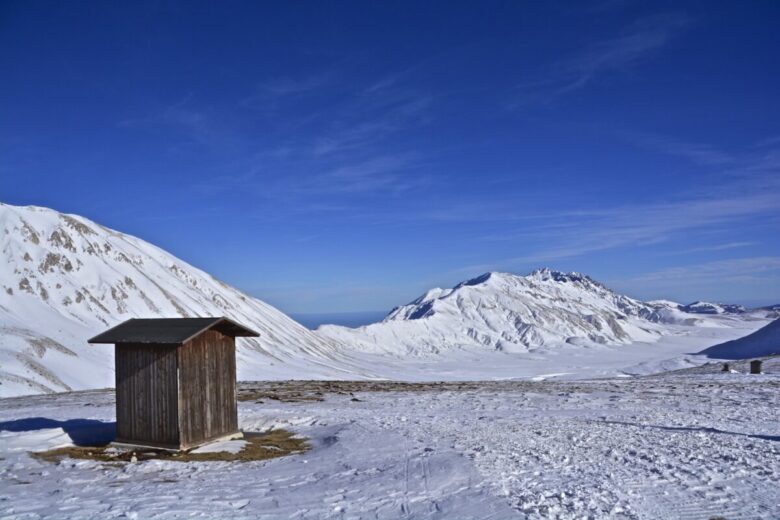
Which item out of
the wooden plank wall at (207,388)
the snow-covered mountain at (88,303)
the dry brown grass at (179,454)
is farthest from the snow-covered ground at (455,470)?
the snow-covered mountain at (88,303)

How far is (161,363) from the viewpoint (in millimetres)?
16938

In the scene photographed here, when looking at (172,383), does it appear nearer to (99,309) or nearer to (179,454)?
(179,454)

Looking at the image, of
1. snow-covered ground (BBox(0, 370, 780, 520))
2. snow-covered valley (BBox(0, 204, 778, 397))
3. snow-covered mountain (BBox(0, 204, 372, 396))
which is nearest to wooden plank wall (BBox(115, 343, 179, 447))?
snow-covered ground (BBox(0, 370, 780, 520))

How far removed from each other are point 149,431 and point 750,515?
47.5 ft

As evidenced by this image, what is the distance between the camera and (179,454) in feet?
53.1

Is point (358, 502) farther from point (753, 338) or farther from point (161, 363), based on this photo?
point (753, 338)

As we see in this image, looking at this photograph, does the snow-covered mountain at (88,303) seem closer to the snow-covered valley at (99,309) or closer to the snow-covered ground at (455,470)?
the snow-covered valley at (99,309)

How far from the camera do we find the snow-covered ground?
10656mm

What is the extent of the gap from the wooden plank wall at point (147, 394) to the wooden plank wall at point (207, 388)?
1.03 feet

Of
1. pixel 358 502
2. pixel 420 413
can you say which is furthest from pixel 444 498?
pixel 420 413

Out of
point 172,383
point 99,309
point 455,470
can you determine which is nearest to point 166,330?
point 172,383

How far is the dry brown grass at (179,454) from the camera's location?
15.6 meters

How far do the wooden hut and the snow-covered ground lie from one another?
1925 millimetres

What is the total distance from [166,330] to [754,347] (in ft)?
229
